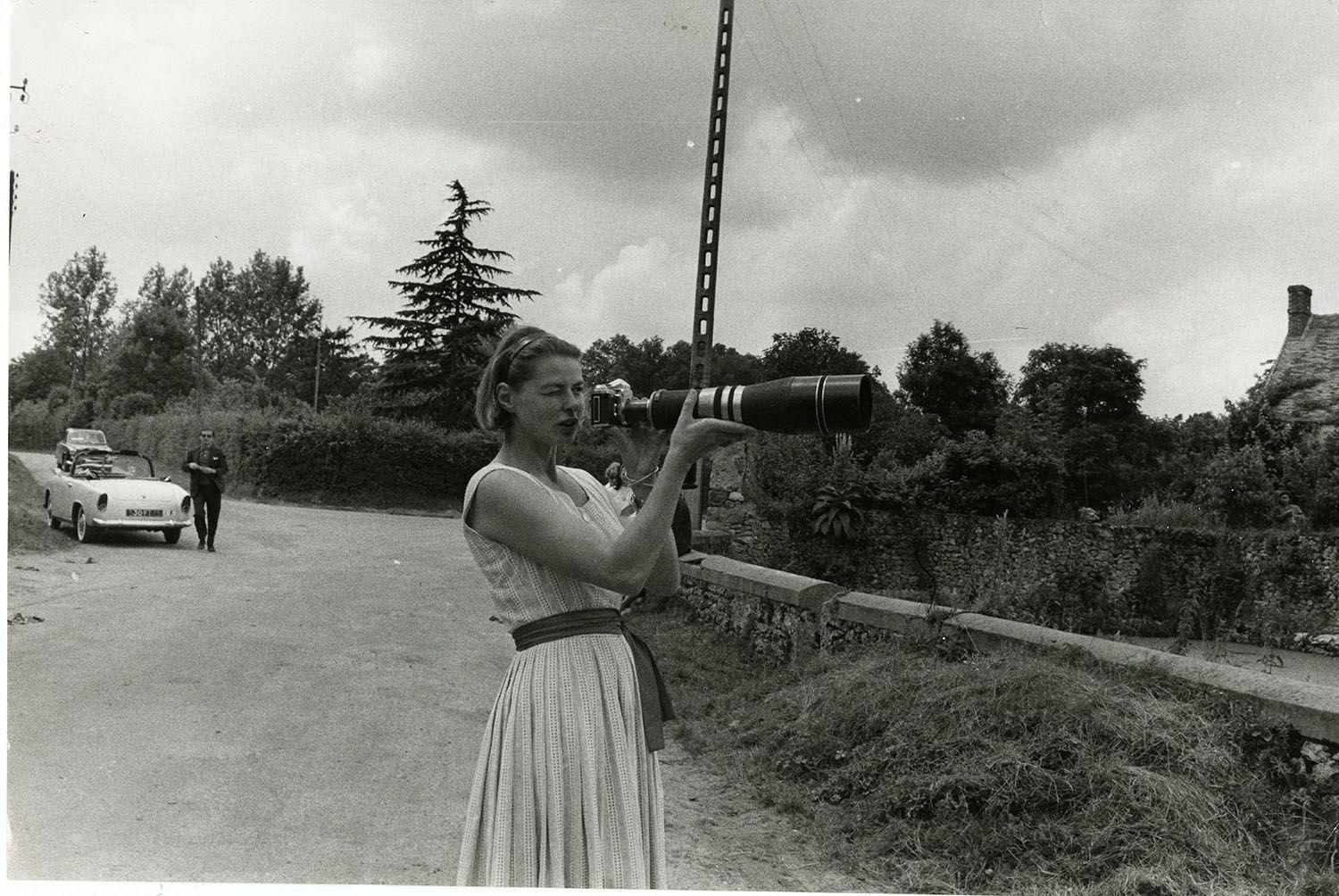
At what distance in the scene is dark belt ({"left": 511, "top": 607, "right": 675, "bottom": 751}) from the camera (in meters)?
1.96

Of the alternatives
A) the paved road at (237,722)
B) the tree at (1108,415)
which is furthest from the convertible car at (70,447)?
the tree at (1108,415)

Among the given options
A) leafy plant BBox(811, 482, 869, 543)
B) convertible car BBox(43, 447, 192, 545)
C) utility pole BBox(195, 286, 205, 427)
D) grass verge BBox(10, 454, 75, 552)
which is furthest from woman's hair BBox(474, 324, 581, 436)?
utility pole BBox(195, 286, 205, 427)

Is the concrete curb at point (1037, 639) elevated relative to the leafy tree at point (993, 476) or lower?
lower

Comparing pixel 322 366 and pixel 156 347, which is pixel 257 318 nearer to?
pixel 322 366

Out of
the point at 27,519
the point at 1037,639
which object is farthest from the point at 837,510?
the point at 27,519

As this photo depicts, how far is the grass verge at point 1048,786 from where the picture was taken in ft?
11.3

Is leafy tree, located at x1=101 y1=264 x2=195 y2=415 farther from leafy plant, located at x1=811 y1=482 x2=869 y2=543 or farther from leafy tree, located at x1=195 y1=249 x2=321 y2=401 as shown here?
leafy plant, located at x1=811 y1=482 x2=869 y2=543

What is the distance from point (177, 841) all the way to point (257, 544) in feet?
35.5

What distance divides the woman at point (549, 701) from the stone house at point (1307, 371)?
713 inches

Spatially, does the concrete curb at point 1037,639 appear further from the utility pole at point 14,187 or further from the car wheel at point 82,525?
the car wheel at point 82,525

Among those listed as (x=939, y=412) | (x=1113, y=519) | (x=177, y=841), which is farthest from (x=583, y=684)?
(x=939, y=412)

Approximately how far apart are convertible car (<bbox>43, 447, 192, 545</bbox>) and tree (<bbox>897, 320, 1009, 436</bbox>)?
42.0 feet

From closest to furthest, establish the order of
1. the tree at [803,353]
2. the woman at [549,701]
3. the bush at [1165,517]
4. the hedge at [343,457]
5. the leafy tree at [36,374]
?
the woman at [549,701] → the leafy tree at [36,374] → the tree at [803,353] → the bush at [1165,517] → the hedge at [343,457]

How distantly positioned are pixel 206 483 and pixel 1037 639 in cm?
1086
